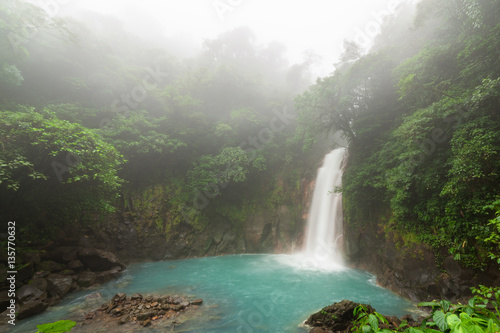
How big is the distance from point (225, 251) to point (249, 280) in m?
5.67

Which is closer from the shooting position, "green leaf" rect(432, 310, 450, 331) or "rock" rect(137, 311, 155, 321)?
"green leaf" rect(432, 310, 450, 331)

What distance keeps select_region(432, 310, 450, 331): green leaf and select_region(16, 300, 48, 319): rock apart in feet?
32.3

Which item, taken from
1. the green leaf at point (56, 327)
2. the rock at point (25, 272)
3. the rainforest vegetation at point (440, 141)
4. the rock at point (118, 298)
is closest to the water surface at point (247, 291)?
the rock at point (118, 298)

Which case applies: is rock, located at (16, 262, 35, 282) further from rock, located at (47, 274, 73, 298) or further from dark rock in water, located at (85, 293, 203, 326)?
dark rock in water, located at (85, 293, 203, 326)

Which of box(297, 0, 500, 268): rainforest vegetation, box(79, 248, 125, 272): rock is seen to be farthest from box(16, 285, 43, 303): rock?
box(297, 0, 500, 268): rainforest vegetation

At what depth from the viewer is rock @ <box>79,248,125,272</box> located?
9817 mm

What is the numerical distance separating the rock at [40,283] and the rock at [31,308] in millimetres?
641

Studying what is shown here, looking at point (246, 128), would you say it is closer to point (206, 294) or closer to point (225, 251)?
point (225, 251)

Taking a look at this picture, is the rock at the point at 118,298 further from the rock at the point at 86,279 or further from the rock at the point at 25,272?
the rock at the point at 25,272

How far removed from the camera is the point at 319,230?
14.0 m

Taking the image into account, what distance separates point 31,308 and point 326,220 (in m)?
13.8

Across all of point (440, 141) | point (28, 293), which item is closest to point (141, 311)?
point (28, 293)

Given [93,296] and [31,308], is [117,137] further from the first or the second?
[31,308]

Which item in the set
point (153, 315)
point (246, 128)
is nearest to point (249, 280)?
point (153, 315)
